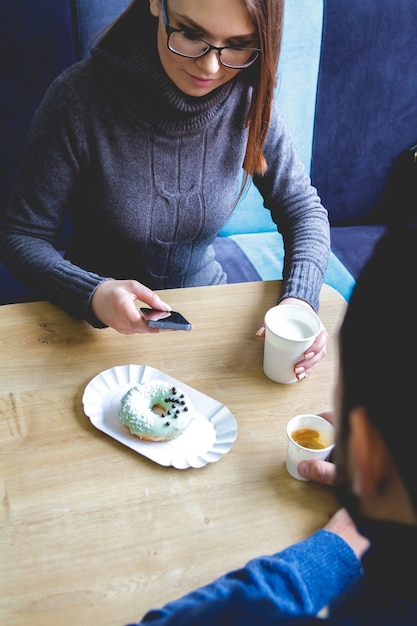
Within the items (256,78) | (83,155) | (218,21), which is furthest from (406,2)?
(83,155)

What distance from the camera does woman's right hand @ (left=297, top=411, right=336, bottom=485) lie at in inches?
34.6

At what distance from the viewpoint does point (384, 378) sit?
47 cm

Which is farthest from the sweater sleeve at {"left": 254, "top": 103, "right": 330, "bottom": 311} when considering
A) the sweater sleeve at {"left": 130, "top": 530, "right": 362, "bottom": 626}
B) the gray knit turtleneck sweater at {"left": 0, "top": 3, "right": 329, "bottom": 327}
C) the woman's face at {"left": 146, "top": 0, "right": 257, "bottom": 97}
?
the sweater sleeve at {"left": 130, "top": 530, "right": 362, "bottom": 626}

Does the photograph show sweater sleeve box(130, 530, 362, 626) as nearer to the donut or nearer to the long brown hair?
the donut

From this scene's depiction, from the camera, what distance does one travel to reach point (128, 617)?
0.72 m

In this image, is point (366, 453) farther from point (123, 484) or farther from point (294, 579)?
point (123, 484)

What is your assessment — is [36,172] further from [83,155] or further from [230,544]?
[230,544]

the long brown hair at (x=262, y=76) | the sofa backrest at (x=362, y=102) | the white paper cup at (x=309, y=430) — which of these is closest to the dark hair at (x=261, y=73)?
the long brown hair at (x=262, y=76)

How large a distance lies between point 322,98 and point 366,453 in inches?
73.3

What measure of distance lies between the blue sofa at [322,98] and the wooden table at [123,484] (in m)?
0.76

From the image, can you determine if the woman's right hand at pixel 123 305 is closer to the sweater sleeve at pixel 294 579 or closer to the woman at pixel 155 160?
the woman at pixel 155 160

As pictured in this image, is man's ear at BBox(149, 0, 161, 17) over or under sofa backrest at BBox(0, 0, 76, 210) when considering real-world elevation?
over

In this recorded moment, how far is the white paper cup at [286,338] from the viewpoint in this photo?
1032 millimetres

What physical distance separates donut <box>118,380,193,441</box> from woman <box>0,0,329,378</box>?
0.46 feet
